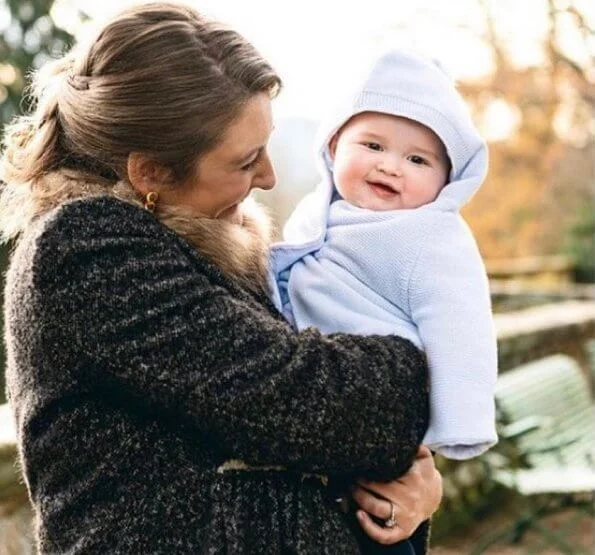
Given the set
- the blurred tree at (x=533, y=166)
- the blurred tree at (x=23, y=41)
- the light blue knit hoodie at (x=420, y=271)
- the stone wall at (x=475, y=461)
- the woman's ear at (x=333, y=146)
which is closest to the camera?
the light blue knit hoodie at (x=420, y=271)

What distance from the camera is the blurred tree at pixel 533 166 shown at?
54.1 ft

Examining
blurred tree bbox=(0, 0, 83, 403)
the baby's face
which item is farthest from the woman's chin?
blurred tree bbox=(0, 0, 83, 403)

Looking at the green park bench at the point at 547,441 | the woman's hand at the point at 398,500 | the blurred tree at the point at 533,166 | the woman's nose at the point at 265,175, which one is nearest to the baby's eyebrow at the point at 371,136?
the woman's nose at the point at 265,175

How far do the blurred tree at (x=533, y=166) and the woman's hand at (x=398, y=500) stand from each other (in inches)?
533

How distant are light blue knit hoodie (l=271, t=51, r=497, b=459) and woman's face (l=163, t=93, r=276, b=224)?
20 cm

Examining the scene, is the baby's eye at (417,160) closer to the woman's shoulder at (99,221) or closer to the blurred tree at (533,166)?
the woman's shoulder at (99,221)

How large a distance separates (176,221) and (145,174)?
0.10m

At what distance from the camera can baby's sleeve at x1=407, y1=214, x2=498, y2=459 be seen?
73.9 inches

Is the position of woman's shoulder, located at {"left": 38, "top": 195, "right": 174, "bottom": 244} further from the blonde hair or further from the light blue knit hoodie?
the light blue knit hoodie

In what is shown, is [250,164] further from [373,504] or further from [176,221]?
[373,504]

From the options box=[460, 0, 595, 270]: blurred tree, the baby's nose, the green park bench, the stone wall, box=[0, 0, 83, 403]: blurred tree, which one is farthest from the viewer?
box=[460, 0, 595, 270]: blurred tree

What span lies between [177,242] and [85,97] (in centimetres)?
29

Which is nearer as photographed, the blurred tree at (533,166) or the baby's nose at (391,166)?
the baby's nose at (391,166)

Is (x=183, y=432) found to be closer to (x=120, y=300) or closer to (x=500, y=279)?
(x=120, y=300)
